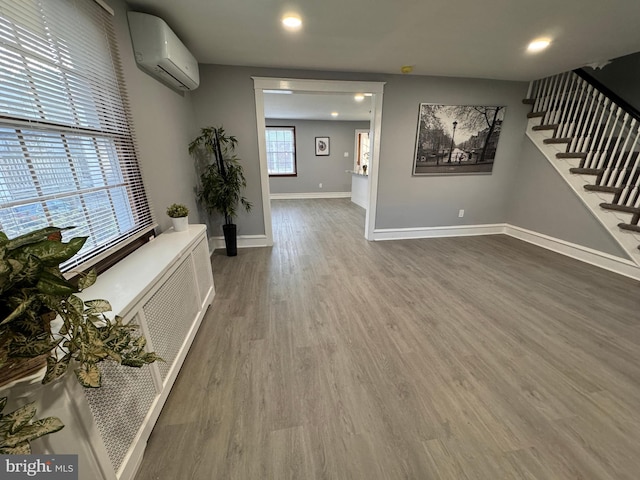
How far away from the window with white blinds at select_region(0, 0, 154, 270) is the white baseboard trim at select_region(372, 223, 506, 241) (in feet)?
10.9

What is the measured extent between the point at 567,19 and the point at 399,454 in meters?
3.35

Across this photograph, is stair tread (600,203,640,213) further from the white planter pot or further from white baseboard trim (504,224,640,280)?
the white planter pot

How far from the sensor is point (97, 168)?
146cm

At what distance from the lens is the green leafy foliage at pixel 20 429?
552 millimetres

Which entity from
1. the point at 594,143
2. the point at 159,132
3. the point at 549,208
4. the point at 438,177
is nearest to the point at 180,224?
the point at 159,132

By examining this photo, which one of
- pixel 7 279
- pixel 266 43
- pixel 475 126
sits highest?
pixel 266 43

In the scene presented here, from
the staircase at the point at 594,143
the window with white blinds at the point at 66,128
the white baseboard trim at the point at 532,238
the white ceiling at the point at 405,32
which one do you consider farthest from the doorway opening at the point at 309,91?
the staircase at the point at 594,143

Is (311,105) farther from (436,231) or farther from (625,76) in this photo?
(625,76)

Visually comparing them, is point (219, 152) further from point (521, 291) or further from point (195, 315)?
point (521, 291)

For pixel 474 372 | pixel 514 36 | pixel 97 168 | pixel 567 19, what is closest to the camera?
pixel 97 168

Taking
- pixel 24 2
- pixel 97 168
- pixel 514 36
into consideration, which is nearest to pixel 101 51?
pixel 24 2

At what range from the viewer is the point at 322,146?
7562mm

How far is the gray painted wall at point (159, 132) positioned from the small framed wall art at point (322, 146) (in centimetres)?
495

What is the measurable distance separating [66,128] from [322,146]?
6859mm
